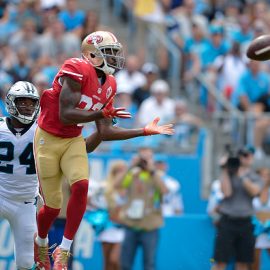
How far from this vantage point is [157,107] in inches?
642

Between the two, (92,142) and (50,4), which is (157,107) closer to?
(50,4)

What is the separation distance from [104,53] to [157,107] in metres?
6.64

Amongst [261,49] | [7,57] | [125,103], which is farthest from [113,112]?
[7,57]

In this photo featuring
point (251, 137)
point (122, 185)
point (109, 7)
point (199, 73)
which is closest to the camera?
point (122, 185)

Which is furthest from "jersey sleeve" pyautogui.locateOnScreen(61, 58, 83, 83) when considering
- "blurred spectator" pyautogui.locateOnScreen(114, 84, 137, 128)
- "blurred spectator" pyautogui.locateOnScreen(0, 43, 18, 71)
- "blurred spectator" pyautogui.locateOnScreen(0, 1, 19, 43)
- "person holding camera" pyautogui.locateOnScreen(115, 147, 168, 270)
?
"blurred spectator" pyautogui.locateOnScreen(0, 1, 19, 43)

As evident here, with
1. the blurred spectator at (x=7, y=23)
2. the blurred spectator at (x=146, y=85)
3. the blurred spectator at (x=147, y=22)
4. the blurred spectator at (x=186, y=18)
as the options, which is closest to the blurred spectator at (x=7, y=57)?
the blurred spectator at (x=7, y=23)

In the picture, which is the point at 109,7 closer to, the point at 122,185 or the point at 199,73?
the point at 199,73

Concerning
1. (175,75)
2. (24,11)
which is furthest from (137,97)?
(24,11)

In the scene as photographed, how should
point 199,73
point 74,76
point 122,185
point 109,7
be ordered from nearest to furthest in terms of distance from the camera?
1. point 74,76
2. point 122,185
3. point 199,73
4. point 109,7

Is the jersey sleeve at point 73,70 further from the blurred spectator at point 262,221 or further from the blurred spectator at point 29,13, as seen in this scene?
the blurred spectator at point 29,13

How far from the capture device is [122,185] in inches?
540

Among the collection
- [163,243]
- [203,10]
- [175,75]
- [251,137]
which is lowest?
[163,243]

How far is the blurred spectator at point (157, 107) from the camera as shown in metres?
16.2

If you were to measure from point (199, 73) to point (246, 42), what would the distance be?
1204 mm
